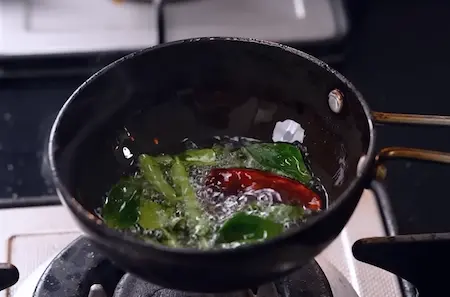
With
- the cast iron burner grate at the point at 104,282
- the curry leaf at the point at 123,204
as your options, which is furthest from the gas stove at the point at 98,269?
the curry leaf at the point at 123,204

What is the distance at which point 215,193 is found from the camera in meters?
0.57

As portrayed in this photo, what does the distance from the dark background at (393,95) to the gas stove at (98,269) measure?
0.37 feet

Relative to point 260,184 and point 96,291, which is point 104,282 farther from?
point 260,184

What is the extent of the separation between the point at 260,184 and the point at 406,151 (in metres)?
0.11

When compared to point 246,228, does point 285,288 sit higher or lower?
lower

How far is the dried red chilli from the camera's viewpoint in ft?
1.84

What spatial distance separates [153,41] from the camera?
1.01 meters

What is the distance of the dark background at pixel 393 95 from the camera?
0.93 metres

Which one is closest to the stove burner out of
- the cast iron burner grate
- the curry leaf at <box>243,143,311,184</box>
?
the cast iron burner grate

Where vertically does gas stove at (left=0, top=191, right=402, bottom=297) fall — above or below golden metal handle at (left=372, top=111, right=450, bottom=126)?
below

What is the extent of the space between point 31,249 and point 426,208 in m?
0.46

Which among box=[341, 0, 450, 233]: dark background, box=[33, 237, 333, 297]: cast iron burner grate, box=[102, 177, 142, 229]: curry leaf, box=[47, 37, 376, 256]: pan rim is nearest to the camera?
box=[47, 37, 376, 256]: pan rim

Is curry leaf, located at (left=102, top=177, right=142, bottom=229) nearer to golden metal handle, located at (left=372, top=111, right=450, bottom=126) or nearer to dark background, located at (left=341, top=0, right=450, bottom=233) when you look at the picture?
golden metal handle, located at (left=372, top=111, right=450, bottom=126)

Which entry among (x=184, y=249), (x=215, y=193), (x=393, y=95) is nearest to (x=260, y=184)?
(x=215, y=193)
